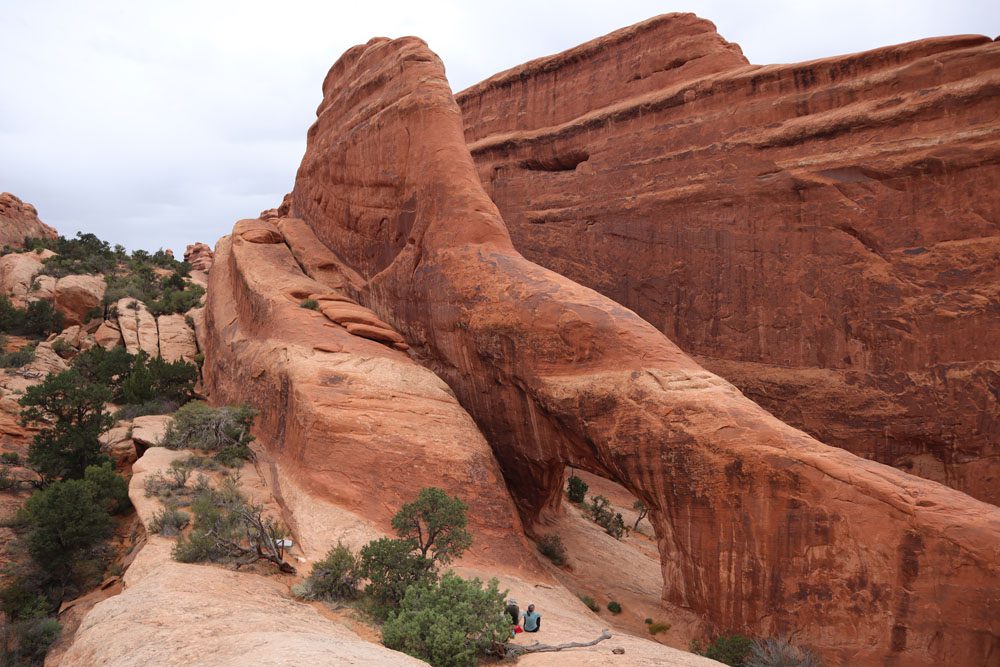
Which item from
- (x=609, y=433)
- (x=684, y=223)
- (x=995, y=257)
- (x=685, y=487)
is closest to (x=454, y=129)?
(x=684, y=223)

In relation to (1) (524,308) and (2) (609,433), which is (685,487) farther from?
(1) (524,308)

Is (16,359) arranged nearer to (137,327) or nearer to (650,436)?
(137,327)

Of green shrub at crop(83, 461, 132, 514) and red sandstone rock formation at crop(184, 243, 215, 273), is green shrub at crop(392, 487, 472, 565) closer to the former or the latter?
green shrub at crop(83, 461, 132, 514)

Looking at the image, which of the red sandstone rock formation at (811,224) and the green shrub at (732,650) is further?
the red sandstone rock formation at (811,224)

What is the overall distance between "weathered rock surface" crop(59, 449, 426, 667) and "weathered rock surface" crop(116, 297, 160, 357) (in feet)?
68.3

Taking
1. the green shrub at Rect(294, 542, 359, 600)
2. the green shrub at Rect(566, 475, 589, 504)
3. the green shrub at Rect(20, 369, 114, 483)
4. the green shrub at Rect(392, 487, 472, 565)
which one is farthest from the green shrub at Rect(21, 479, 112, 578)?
the green shrub at Rect(566, 475, 589, 504)

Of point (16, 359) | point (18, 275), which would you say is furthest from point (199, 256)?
point (16, 359)

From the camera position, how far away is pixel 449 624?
853 cm

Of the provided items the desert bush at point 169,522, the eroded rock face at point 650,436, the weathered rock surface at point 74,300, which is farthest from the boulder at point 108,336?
the desert bush at point 169,522

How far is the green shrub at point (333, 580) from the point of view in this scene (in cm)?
1030

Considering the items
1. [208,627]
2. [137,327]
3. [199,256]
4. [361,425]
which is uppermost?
[199,256]

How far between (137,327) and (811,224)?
2862 cm

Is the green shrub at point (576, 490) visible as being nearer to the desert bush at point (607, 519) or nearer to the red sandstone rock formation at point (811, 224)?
the desert bush at point (607, 519)

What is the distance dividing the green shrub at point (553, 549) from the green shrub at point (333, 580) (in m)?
6.91
